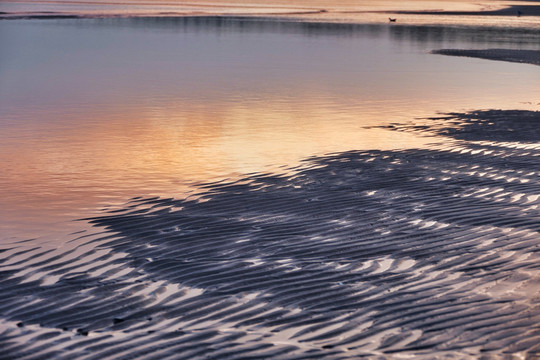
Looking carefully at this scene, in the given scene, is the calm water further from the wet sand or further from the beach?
the wet sand

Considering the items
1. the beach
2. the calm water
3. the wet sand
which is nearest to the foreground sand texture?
the beach

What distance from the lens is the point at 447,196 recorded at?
11.0 metres

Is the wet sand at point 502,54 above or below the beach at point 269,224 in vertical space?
below

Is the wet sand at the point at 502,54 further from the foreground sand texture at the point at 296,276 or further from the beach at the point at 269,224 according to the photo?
the foreground sand texture at the point at 296,276

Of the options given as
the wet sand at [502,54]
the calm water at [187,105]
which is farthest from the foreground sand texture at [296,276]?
the wet sand at [502,54]

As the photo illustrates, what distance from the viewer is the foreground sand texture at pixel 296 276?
6.26 meters

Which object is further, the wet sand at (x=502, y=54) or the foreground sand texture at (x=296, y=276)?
the wet sand at (x=502, y=54)

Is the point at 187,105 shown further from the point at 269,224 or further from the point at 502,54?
the point at 502,54

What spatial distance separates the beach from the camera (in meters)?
6.45

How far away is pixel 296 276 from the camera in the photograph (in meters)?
7.78

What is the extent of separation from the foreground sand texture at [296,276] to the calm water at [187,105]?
124cm

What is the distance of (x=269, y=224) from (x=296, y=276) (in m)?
1.99

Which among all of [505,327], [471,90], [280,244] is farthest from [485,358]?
[471,90]

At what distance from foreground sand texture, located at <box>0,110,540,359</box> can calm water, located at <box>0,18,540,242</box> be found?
1.24 metres
